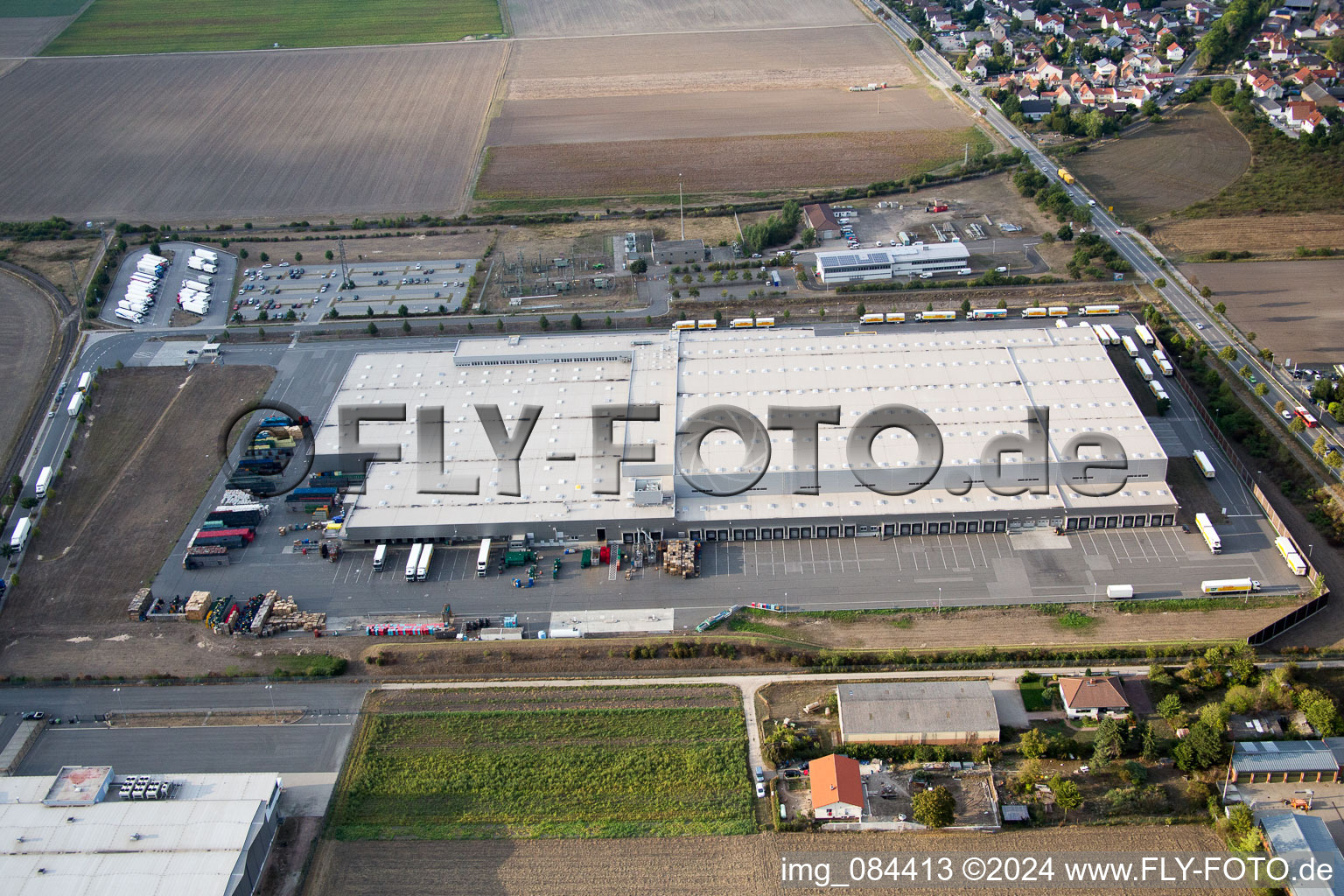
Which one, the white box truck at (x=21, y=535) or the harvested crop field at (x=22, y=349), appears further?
the harvested crop field at (x=22, y=349)

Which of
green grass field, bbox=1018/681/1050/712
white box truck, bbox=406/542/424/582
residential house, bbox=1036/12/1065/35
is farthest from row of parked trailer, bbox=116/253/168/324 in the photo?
residential house, bbox=1036/12/1065/35

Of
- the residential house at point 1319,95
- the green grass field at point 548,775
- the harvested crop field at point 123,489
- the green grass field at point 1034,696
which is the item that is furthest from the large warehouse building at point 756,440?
the residential house at point 1319,95

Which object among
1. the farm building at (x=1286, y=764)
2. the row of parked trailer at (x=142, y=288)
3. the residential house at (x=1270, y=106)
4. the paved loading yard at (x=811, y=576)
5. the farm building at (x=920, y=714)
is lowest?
the farm building at (x=1286, y=764)

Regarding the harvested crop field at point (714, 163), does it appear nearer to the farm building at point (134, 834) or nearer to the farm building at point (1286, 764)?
the farm building at point (1286, 764)

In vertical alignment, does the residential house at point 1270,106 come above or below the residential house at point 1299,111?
above

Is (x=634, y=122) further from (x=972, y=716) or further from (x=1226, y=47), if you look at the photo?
(x=972, y=716)

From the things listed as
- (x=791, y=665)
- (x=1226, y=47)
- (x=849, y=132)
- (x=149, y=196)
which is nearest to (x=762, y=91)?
(x=849, y=132)
